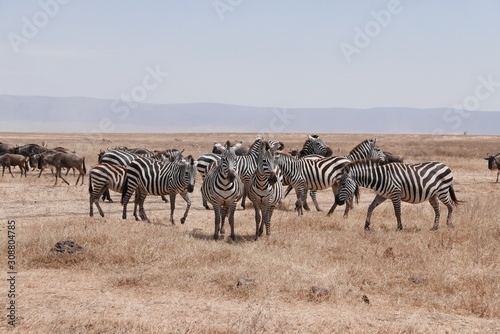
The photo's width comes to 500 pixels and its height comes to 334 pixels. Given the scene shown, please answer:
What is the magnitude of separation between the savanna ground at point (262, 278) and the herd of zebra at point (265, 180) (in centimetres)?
73

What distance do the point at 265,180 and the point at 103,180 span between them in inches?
230

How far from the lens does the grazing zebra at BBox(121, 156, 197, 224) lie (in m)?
15.2

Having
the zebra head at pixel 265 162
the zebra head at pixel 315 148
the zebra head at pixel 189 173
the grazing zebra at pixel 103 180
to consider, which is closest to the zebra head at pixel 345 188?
the zebra head at pixel 265 162

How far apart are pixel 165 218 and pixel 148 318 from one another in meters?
9.01

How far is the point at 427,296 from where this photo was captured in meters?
8.49

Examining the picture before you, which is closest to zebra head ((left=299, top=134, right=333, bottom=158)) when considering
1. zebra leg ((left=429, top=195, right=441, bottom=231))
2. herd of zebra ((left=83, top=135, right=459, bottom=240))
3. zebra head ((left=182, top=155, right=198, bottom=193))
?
herd of zebra ((left=83, top=135, right=459, bottom=240))

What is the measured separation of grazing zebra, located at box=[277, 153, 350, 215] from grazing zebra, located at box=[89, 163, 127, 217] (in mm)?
4389

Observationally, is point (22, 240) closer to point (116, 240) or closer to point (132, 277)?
point (116, 240)

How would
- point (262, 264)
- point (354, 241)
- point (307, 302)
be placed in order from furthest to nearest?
point (354, 241), point (262, 264), point (307, 302)

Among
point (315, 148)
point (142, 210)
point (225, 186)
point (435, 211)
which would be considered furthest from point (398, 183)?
point (315, 148)

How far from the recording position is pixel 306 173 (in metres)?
17.2

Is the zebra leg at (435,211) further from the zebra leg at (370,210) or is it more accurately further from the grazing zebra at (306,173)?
the grazing zebra at (306,173)

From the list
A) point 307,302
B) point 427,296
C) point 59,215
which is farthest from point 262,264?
point 59,215

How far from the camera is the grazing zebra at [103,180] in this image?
53.6 ft
